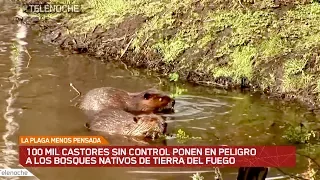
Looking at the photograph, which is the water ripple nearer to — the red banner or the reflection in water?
the red banner

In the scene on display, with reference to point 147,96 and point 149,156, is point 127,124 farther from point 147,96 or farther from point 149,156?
point 149,156

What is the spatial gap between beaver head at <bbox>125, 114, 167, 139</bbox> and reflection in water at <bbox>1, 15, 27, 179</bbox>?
5.61 ft

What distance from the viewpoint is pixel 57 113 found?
9.99 metres

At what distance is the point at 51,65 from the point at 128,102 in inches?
135

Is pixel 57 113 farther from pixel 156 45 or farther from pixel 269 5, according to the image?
pixel 269 5

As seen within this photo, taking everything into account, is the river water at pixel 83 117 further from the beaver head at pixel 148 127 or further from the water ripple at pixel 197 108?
the beaver head at pixel 148 127

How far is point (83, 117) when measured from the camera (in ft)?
32.5

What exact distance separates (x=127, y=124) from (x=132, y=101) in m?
1.26

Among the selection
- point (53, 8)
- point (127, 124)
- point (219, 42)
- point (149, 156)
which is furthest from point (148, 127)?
point (53, 8)

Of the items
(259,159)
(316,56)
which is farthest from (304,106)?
(259,159)

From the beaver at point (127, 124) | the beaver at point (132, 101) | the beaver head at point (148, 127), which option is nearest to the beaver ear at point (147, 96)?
the beaver at point (132, 101)

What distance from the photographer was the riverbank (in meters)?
11.5

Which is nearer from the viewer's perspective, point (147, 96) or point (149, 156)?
point (149, 156)

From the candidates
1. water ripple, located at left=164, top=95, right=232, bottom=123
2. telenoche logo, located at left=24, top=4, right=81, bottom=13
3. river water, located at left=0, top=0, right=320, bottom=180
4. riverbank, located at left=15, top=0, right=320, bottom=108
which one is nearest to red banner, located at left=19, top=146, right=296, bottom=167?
river water, located at left=0, top=0, right=320, bottom=180
